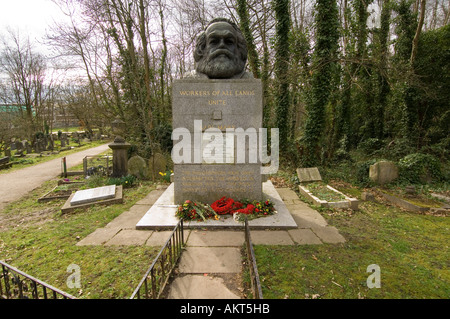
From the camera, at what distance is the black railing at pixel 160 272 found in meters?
2.37

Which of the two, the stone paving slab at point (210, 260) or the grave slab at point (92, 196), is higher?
the grave slab at point (92, 196)

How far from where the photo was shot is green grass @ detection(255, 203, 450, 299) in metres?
2.79

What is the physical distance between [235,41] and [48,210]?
6628mm

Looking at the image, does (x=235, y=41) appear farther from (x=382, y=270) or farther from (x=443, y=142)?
(x=443, y=142)

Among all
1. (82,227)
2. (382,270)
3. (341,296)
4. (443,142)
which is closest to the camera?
(341,296)

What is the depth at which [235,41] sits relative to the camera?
5195mm

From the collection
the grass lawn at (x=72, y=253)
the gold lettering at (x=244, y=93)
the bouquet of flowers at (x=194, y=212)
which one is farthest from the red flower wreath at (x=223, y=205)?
the gold lettering at (x=244, y=93)

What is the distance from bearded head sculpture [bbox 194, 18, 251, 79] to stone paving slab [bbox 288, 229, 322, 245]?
3589 mm

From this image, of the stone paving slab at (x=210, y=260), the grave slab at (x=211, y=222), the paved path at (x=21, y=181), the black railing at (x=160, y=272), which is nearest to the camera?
the black railing at (x=160, y=272)

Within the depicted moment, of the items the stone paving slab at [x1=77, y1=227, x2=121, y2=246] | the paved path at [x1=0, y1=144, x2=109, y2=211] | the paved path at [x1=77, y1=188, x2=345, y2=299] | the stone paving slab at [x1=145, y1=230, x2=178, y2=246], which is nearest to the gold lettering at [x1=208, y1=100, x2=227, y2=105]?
the paved path at [x1=77, y1=188, x2=345, y2=299]

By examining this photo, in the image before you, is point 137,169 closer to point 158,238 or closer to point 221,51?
point 158,238

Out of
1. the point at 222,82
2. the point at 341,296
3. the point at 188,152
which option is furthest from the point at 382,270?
the point at 222,82

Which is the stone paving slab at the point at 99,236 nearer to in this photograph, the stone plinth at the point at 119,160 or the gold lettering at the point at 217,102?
the gold lettering at the point at 217,102

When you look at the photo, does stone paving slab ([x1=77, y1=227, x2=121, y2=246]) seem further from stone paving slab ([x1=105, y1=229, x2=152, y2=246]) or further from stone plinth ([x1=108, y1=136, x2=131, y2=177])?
stone plinth ([x1=108, y1=136, x2=131, y2=177])
